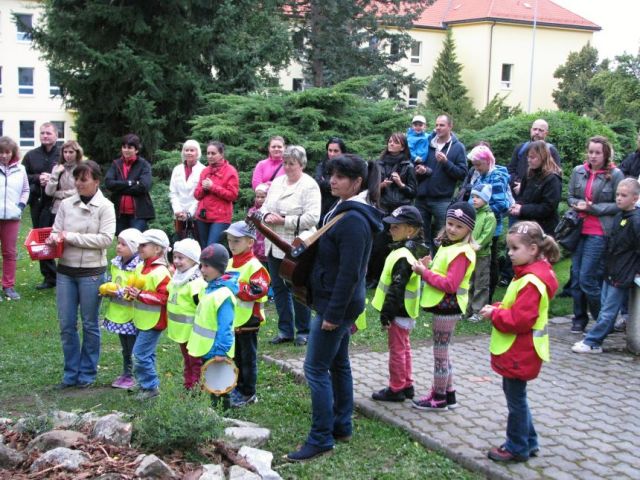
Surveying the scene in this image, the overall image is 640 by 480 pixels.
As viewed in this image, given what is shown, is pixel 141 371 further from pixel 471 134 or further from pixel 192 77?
pixel 192 77

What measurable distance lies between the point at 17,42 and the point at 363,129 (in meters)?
41.6

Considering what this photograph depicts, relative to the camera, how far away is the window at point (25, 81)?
159ft

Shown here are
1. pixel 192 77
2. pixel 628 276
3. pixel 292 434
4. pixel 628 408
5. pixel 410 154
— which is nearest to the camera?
pixel 292 434

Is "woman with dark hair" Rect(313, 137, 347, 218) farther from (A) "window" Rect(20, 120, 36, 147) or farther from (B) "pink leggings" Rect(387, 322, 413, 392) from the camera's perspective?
(A) "window" Rect(20, 120, 36, 147)

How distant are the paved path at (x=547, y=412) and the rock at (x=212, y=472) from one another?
1625 mm

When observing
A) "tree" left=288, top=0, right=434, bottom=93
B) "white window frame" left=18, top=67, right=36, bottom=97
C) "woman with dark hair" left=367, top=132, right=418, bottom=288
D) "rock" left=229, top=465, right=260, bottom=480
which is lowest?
"rock" left=229, top=465, right=260, bottom=480

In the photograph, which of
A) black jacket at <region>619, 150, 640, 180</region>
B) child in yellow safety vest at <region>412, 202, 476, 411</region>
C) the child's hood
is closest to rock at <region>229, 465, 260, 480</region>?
child in yellow safety vest at <region>412, 202, 476, 411</region>

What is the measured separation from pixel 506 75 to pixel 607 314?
4980 cm

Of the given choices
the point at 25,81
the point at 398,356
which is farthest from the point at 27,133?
the point at 398,356

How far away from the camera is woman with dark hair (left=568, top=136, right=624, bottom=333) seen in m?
8.42

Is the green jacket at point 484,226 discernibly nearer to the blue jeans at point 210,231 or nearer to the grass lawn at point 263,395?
the grass lawn at point 263,395

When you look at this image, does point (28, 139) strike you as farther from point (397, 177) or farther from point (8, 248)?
point (397, 177)

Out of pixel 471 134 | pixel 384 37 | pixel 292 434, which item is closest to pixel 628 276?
pixel 292 434

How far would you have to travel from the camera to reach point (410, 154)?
10406 millimetres
